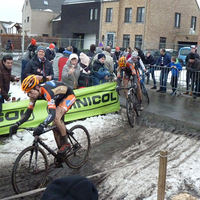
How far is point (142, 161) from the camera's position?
6598 mm

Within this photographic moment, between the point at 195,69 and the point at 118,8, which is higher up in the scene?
the point at 118,8

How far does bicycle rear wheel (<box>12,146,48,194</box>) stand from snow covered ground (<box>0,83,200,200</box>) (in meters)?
1.02

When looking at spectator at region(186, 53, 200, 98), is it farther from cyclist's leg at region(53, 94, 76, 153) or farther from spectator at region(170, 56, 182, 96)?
cyclist's leg at region(53, 94, 76, 153)

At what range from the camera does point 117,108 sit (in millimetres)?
9969

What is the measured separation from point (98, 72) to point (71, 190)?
7835mm

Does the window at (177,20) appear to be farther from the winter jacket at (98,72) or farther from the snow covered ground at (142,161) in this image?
the snow covered ground at (142,161)

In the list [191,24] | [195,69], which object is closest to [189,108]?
[195,69]

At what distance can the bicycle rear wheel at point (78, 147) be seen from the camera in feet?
20.2

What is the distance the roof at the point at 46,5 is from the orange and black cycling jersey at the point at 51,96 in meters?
56.6

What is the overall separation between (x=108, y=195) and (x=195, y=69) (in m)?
8.33

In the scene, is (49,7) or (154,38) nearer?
(154,38)

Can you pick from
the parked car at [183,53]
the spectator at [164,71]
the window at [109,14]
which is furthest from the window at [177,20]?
the spectator at [164,71]

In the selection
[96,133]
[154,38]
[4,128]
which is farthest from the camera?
[154,38]

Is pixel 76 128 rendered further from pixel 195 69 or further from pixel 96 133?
pixel 195 69
